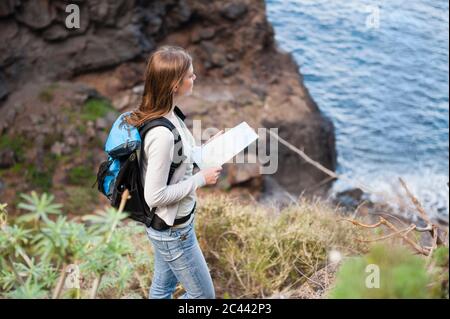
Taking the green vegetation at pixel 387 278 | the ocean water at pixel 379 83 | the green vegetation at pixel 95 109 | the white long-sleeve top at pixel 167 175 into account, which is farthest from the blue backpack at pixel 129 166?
the ocean water at pixel 379 83

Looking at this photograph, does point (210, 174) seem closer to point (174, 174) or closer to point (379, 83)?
point (174, 174)

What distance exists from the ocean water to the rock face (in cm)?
77

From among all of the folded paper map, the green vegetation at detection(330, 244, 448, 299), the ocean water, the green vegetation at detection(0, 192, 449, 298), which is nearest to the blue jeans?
the green vegetation at detection(0, 192, 449, 298)

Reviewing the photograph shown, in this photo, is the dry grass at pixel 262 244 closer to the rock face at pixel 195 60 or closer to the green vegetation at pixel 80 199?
the green vegetation at pixel 80 199

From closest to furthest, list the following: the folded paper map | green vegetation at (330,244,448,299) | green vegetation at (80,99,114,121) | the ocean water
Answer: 1. green vegetation at (330,244,448,299)
2. the folded paper map
3. green vegetation at (80,99,114,121)
4. the ocean water

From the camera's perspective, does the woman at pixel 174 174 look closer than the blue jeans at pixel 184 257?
Yes

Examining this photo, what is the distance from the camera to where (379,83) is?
44.5 ft

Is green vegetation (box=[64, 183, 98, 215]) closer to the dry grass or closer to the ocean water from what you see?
the ocean water

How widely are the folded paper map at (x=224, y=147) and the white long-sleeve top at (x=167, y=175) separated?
0.07 m

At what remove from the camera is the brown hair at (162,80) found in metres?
2.09

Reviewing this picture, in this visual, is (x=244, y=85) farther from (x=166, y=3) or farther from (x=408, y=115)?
(x=408, y=115)

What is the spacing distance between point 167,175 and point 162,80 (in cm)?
34

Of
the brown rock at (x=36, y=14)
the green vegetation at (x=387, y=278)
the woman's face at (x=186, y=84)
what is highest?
the woman's face at (x=186, y=84)

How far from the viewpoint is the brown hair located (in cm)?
209
